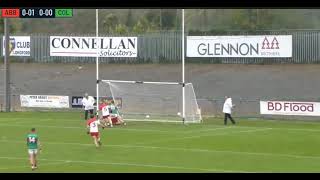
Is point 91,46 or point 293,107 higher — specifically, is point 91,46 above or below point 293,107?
above

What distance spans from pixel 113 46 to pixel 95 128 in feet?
102

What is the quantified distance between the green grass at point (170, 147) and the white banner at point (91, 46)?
14049 mm

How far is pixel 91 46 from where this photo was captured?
56344 mm

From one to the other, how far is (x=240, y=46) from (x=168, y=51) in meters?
9.99

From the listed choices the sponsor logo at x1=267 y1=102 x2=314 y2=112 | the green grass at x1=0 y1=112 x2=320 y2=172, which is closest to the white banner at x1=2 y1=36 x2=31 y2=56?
the green grass at x1=0 y1=112 x2=320 y2=172

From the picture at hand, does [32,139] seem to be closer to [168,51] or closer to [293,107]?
[293,107]

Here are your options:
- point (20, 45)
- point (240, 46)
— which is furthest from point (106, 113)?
point (20, 45)

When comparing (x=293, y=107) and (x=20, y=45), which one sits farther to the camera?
(x=20, y=45)

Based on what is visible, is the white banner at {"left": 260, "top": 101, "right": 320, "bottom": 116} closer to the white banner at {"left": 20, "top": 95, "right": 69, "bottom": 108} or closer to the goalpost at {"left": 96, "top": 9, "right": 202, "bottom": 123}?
the goalpost at {"left": 96, "top": 9, "right": 202, "bottom": 123}

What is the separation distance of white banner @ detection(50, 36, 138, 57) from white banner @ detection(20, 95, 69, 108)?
602cm

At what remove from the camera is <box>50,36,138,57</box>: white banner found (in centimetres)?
5625

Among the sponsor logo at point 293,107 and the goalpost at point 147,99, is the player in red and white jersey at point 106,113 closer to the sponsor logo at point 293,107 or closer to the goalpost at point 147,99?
the goalpost at point 147,99

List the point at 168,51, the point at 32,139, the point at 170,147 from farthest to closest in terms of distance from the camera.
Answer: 1. the point at 168,51
2. the point at 170,147
3. the point at 32,139

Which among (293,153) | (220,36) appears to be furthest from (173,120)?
(220,36)
